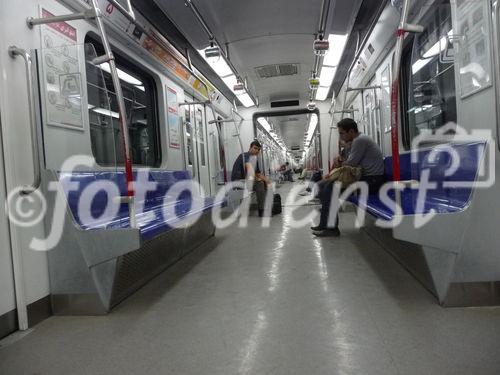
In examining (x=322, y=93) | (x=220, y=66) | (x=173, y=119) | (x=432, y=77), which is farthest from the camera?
(x=322, y=93)

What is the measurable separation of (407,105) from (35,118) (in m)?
3.85

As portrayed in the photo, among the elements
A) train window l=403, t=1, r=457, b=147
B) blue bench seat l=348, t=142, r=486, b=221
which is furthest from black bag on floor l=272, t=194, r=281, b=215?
blue bench seat l=348, t=142, r=486, b=221

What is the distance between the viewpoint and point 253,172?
5867 mm

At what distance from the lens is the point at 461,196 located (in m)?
2.28

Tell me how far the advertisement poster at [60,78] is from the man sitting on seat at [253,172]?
3466mm

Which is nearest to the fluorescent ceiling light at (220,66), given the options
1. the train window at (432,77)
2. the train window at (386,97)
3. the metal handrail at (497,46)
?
the train window at (386,97)

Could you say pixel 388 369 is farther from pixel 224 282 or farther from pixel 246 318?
pixel 224 282

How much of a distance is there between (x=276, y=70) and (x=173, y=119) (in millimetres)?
3112

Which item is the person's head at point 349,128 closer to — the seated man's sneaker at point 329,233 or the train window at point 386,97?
the train window at point 386,97

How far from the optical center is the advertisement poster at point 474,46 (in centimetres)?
212

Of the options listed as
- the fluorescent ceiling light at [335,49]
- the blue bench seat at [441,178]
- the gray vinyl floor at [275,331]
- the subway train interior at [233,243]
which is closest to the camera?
the gray vinyl floor at [275,331]

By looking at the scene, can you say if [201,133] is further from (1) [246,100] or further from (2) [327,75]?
(1) [246,100]

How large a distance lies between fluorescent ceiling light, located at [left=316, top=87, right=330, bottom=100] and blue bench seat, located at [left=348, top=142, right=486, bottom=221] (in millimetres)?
5265

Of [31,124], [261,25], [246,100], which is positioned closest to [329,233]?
[261,25]
